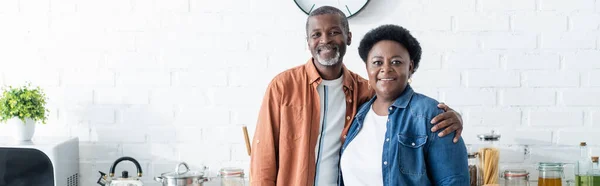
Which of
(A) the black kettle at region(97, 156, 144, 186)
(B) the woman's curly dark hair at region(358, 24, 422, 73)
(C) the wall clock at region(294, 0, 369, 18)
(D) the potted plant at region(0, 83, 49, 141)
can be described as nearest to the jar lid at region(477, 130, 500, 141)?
(C) the wall clock at region(294, 0, 369, 18)

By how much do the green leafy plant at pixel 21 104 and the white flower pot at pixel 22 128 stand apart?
0.02 meters

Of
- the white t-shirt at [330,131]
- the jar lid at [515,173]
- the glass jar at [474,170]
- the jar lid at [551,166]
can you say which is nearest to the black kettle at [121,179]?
the white t-shirt at [330,131]

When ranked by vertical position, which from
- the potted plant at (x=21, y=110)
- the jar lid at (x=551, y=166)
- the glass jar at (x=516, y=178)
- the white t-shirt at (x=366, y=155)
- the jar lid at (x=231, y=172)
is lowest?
the glass jar at (x=516, y=178)

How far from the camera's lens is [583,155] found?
9.93 ft

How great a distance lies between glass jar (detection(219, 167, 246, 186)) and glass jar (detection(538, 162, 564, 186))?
1111mm

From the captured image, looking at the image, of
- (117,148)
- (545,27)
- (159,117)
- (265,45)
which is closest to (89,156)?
(117,148)

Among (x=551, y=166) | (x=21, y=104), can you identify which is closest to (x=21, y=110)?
(x=21, y=104)

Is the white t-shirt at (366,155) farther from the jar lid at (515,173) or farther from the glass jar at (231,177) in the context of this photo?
the jar lid at (515,173)

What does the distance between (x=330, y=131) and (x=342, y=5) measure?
2.49 ft

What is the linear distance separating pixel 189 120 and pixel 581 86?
5.02ft

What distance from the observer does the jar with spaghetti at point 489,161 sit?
289cm

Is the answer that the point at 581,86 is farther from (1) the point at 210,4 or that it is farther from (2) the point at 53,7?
(2) the point at 53,7

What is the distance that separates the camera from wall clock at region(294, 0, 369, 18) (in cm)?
301

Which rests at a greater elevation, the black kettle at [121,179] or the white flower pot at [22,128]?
the white flower pot at [22,128]
